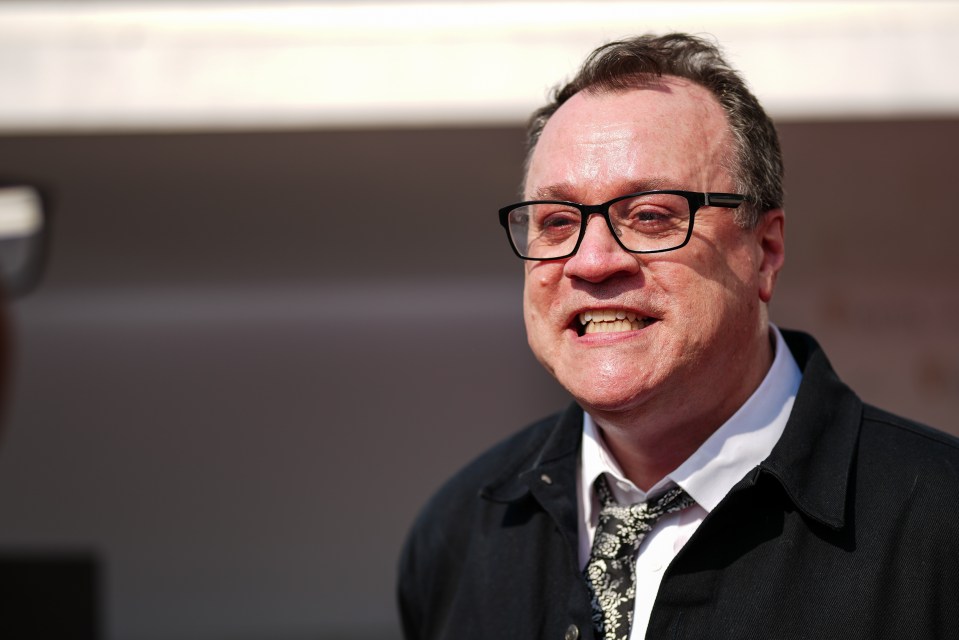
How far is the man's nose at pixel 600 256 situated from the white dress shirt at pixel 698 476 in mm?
302

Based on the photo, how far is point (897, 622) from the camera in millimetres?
1265

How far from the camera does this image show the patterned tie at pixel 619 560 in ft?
4.68

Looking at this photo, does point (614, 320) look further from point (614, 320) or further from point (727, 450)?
point (727, 450)

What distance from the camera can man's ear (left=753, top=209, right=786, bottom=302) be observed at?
1.56 metres

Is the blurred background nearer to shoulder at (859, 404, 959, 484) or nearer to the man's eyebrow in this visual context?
the man's eyebrow

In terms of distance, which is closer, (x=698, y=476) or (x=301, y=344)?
(x=698, y=476)

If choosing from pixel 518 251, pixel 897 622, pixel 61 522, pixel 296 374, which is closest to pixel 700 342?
pixel 518 251

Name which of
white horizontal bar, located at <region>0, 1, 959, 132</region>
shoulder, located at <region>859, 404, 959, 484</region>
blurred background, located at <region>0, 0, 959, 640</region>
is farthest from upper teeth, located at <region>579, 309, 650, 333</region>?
blurred background, located at <region>0, 0, 959, 640</region>

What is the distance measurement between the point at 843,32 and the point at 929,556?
2666mm

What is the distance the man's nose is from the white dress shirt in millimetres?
302

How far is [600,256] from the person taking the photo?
4.66ft


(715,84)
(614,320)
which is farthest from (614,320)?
(715,84)

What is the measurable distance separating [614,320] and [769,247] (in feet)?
1.11

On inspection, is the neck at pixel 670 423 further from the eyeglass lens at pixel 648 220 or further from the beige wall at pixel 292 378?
the beige wall at pixel 292 378
